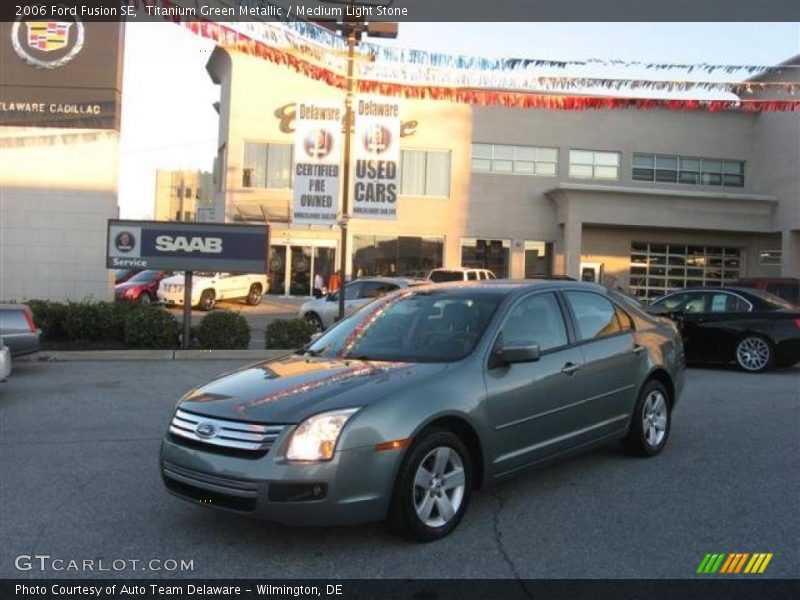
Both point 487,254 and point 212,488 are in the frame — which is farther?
point 487,254

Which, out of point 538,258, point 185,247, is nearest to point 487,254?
point 538,258

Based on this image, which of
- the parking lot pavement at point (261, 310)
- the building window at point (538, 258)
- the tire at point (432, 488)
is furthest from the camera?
the building window at point (538, 258)

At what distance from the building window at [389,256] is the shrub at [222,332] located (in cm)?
1756

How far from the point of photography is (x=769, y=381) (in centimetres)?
1113

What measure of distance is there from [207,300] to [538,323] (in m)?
21.5

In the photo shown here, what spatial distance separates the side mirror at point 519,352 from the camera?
4.86 m

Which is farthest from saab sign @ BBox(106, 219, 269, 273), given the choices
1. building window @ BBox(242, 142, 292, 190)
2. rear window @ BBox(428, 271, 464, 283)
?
building window @ BBox(242, 142, 292, 190)

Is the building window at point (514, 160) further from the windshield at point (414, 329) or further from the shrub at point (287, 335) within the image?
the windshield at point (414, 329)

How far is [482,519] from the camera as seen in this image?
4.88 m

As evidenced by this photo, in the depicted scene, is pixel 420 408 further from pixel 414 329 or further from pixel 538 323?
pixel 538 323

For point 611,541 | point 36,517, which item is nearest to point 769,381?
point 611,541

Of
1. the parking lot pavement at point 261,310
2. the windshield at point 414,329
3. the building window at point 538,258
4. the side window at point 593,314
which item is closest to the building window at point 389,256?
the parking lot pavement at point 261,310

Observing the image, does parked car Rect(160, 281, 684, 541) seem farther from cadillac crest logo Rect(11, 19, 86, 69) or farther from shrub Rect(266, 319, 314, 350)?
cadillac crest logo Rect(11, 19, 86, 69)
